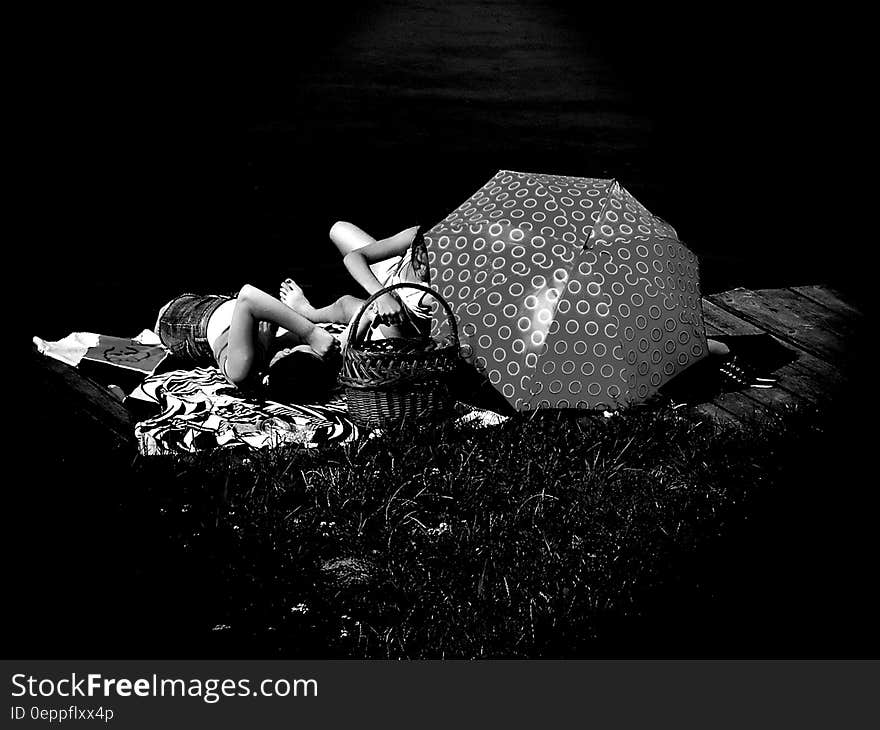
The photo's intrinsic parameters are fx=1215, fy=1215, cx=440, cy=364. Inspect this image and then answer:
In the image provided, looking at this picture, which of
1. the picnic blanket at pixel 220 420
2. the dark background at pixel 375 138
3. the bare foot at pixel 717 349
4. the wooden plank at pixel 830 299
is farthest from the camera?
the dark background at pixel 375 138

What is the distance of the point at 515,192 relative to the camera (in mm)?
5215

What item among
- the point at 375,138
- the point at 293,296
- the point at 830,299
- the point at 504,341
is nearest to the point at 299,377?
the point at 293,296

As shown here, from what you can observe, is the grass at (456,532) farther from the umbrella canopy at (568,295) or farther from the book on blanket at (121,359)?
the book on blanket at (121,359)

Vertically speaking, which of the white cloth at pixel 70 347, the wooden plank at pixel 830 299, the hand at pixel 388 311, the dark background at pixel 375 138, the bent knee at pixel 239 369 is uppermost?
the hand at pixel 388 311

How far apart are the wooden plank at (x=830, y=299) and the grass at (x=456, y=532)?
6.07 ft

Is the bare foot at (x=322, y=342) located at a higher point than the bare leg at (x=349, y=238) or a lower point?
lower

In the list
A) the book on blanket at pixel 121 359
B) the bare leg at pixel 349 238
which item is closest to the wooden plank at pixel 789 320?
the bare leg at pixel 349 238

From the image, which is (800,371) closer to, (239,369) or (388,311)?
(388,311)

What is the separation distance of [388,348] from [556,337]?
68 centimetres

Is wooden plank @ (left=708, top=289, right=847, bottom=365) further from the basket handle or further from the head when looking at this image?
the head

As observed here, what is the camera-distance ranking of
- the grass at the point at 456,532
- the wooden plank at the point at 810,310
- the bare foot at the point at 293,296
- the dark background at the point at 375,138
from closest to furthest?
the grass at the point at 456,532, the bare foot at the point at 293,296, the wooden plank at the point at 810,310, the dark background at the point at 375,138

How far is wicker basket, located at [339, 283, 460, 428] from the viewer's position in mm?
4570

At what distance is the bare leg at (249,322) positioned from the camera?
15.4 ft

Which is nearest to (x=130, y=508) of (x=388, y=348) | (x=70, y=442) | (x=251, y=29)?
(x=70, y=442)
